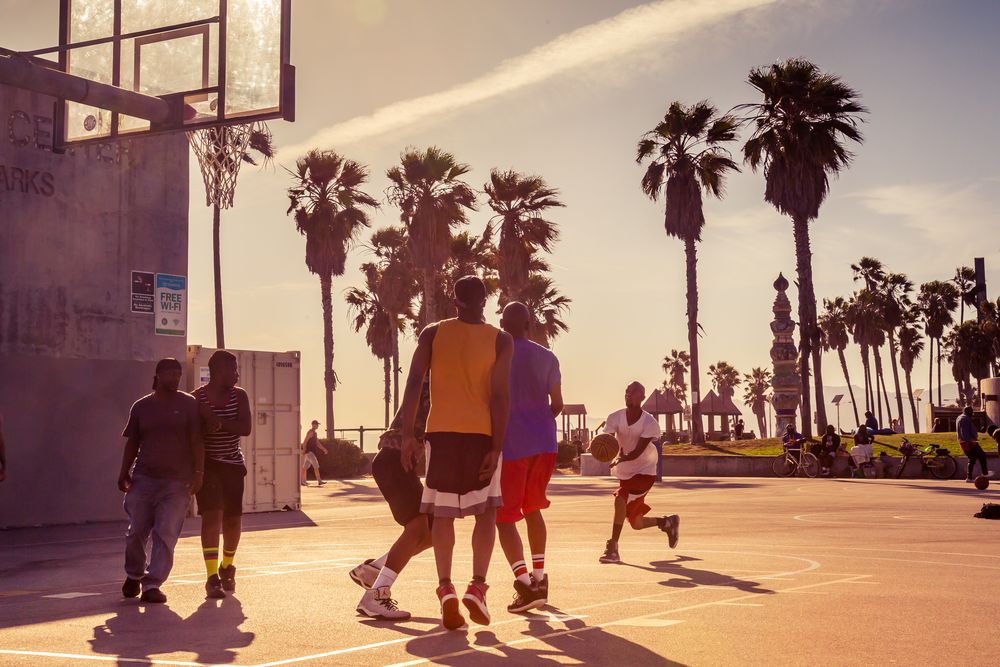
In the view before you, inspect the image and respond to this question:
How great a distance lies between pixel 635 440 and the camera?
12.7 meters

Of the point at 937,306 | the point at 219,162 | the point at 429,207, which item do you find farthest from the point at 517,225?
the point at 937,306

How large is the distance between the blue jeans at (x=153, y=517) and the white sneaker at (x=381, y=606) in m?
2.19

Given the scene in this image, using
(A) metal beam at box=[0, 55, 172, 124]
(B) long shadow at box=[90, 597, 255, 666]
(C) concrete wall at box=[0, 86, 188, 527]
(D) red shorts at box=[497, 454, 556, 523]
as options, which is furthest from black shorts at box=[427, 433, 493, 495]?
(C) concrete wall at box=[0, 86, 188, 527]

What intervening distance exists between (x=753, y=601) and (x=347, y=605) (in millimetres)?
2818

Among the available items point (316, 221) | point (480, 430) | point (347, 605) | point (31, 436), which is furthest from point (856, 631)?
point (316, 221)

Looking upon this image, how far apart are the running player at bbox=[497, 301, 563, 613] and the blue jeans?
2640 millimetres

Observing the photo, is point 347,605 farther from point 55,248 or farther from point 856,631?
point 55,248

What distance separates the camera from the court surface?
6.77 metres

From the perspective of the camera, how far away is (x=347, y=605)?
888 cm

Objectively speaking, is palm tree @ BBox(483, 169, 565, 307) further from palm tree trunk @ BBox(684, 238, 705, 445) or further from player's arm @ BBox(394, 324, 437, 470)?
player's arm @ BBox(394, 324, 437, 470)

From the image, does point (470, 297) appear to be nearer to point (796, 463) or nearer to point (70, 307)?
point (70, 307)

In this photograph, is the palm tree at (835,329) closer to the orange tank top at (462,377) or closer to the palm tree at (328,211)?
the palm tree at (328,211)

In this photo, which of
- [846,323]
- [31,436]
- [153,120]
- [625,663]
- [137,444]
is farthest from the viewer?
[846,323]

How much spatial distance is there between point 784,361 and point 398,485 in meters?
39.7
